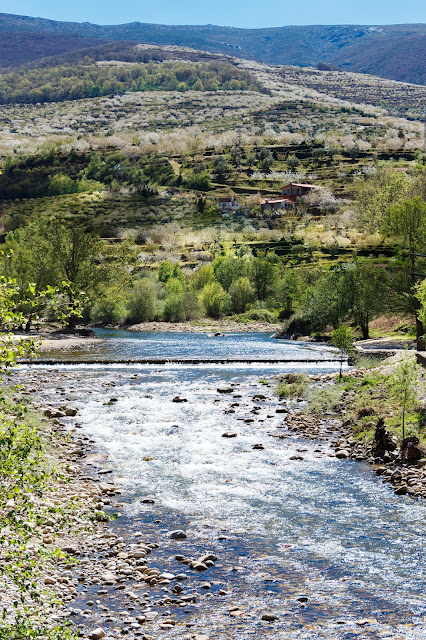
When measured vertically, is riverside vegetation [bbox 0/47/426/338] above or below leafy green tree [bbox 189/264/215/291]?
above

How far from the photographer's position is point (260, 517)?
17.5 m

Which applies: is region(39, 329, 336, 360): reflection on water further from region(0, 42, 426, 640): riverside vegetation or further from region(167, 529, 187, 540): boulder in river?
region(167, 529, 187, 540): boulder in river

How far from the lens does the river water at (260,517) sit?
12.6m

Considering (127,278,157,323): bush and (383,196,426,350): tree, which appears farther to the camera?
(127,278,157,323): bush

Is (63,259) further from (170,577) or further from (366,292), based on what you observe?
(170,577)

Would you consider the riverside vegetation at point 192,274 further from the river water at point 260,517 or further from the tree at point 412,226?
the river water at point 260,517

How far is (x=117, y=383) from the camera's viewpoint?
1470 inches

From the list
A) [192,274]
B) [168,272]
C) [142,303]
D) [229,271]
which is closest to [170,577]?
[142,303]

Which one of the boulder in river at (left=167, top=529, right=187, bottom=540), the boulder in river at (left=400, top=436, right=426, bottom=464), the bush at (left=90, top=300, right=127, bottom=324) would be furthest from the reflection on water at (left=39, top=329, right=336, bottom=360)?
the boulder in river at (left=167, top=529, right=187, bottom=540)

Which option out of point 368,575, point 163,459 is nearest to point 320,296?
point 163,459

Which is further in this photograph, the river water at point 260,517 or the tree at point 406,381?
the tree at point 406,381

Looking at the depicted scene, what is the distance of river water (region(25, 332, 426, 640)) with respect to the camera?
1265 centimetres

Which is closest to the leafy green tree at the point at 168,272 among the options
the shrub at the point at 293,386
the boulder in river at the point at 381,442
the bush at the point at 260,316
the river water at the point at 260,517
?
the bush at the point at 260,316

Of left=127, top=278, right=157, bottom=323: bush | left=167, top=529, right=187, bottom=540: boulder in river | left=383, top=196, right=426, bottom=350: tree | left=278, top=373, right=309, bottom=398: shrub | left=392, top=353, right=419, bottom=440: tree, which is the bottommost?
left=127, top=278, right=157, bottom=323: bush
